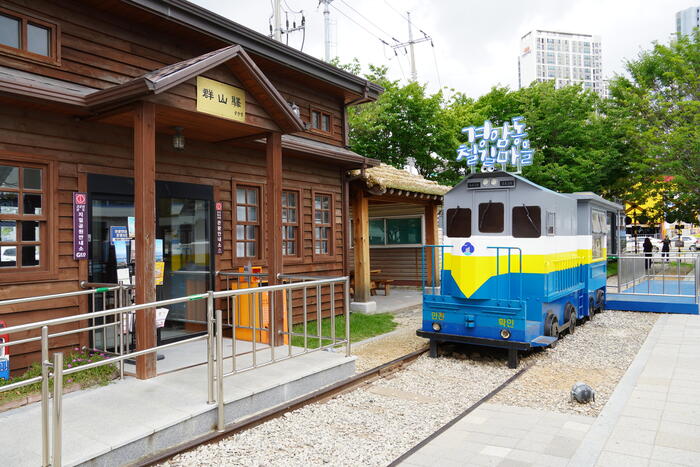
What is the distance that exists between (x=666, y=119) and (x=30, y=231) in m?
22.5

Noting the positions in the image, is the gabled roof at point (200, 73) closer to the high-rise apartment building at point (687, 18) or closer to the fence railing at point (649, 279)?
the fence railing at point (649, 279)

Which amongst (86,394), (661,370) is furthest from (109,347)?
(661,370)

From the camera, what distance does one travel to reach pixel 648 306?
11.6m

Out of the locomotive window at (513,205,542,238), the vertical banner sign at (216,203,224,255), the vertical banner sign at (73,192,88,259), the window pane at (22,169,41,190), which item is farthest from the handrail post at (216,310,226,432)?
the locomotive window at (513,205,542,238)

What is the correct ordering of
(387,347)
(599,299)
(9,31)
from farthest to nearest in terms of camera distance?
(599,299)
(387,347)
(9,31)

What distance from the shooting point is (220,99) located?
586cm

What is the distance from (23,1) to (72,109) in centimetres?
133

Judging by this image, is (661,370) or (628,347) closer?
→ (661,370)

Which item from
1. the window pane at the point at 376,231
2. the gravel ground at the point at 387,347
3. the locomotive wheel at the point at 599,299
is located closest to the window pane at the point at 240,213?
the gravel ground at the point at 387,347

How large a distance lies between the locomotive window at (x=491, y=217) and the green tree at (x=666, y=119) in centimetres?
1452

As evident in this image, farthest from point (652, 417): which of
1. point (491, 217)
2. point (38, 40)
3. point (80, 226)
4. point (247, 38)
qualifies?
point (38, 40)

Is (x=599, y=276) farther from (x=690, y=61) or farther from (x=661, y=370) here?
(x=690, y=61)

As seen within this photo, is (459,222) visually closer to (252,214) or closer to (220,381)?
(252,214)

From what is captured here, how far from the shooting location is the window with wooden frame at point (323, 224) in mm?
10305
